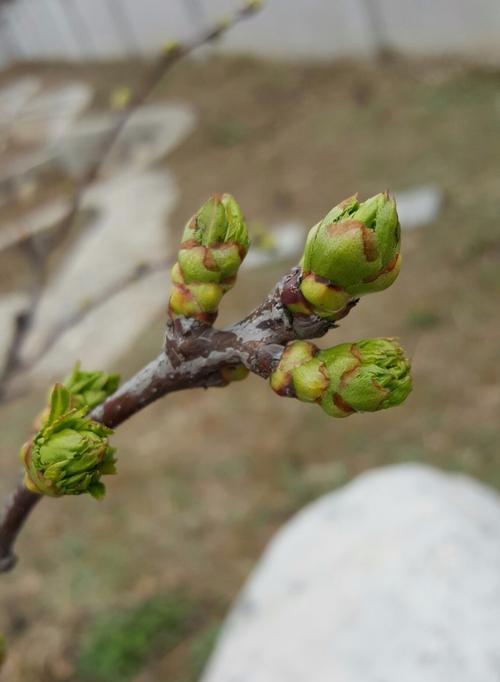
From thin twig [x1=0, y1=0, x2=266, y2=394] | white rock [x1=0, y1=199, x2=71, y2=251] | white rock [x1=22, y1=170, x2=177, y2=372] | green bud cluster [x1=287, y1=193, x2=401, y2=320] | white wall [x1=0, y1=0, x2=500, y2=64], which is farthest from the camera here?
white rock [x1=0, y1=199, x2=71, y2=251]

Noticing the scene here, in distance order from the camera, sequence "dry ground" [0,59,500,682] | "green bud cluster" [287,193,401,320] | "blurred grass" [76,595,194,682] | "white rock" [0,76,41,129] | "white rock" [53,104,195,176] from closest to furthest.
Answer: "green bud cluster" [287,193,401,320], "blurred grass" [76,595,194,682], "dry ground" [0,59,500,682], "white rock" [53,104,195,176], "white rock" [0,76,41,129]

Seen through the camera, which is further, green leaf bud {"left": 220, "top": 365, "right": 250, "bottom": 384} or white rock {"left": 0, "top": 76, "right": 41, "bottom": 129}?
white rock {"left": 0, "top": 76, "right": 41, "bottom": 129}

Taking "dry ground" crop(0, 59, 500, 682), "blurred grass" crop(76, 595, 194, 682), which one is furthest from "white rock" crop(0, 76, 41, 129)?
"blurred grass" crop(76, 595, 194, 682)

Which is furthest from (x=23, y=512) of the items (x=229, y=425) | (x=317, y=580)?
(x=229, y=425)

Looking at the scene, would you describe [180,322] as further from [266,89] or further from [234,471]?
[266,89]

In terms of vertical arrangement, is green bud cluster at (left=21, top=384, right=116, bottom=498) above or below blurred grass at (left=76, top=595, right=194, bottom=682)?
above

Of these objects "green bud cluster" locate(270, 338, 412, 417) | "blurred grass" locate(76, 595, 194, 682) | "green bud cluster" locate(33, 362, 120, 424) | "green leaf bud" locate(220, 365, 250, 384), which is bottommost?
"blurred grass" locate(76, 595, 194, 682)

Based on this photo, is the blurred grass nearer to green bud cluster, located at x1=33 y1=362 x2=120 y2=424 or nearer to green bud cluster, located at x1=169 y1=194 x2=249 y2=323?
green bud cluster, located at x1=33 y1=362 x2=120 y2=424
